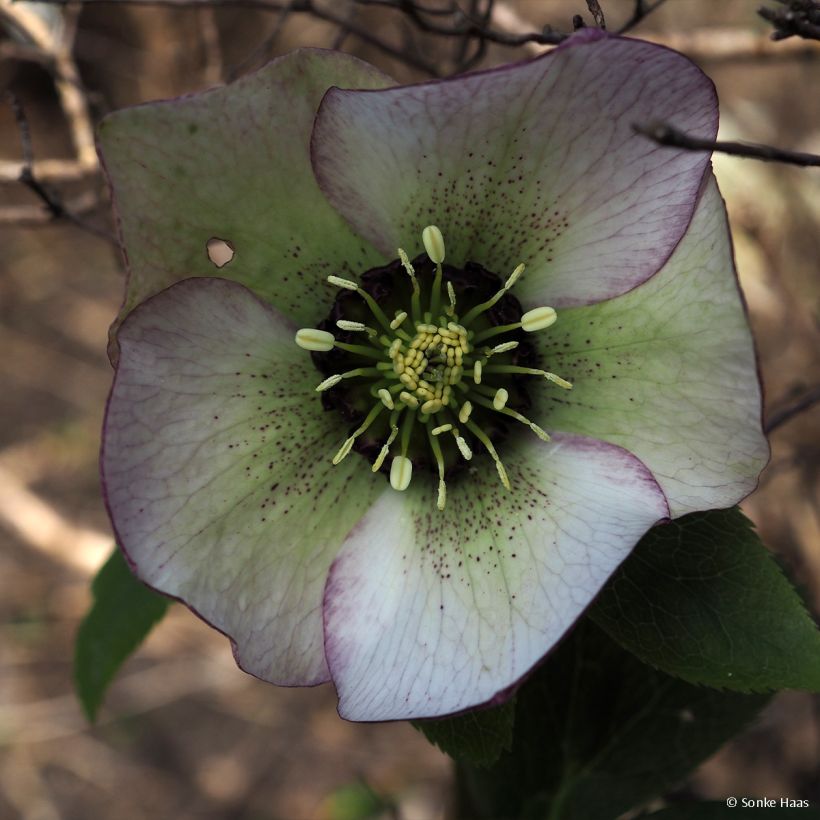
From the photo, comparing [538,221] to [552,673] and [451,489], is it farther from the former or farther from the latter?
[552,673]

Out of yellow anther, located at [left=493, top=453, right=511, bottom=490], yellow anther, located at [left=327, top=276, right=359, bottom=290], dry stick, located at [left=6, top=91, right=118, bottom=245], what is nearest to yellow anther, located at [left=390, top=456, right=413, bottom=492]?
yellow anther, located at [left=493, top=453, right=511, bottom=490]

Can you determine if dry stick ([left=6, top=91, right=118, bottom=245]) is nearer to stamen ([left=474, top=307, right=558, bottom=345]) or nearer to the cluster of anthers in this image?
the cluster of anthers

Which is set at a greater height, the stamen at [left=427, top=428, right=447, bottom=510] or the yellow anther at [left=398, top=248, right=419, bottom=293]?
the yellow anther at [left=398, top=248, right=419, bottom=293]

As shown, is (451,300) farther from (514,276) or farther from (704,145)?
(704,145)

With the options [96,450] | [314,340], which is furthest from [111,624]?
[96,450]

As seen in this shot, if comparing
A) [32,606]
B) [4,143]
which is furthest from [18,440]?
[4,143]

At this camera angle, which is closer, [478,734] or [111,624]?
[478,734]

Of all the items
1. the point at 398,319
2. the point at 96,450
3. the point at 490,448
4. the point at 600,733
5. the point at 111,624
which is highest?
the point at 398,319
